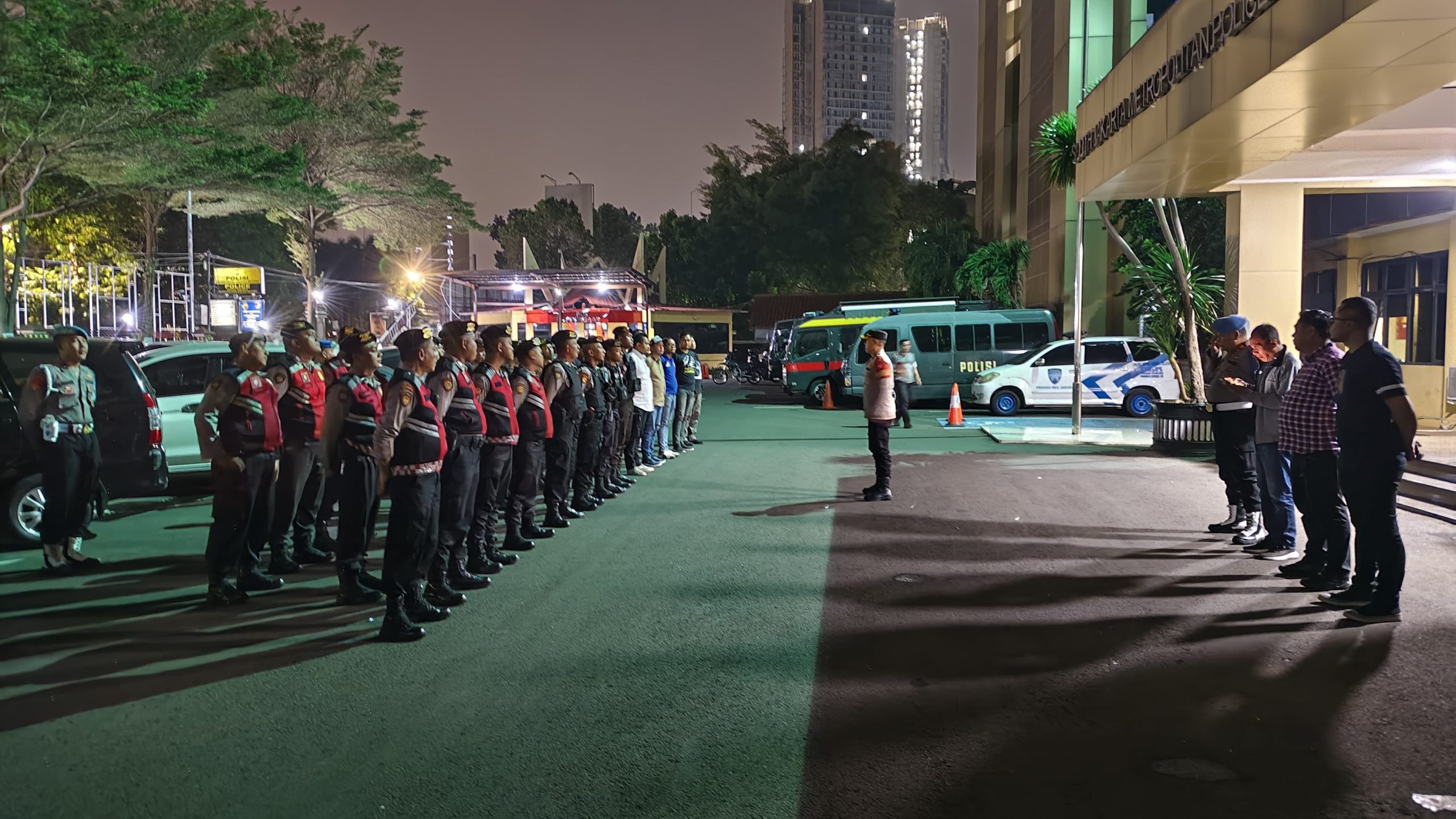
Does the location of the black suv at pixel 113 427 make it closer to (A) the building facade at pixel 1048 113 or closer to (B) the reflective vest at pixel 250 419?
(B) the reflective vest at pixel 250 419

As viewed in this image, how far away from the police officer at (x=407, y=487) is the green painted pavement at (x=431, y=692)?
0.28 metres

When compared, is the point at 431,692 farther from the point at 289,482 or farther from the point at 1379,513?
the point at 1379,513

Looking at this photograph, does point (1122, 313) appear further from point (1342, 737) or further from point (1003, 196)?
point (1342, 737)

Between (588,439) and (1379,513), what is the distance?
6.56 metres

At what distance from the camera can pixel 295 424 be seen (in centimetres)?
691

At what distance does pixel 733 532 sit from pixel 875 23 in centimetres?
19895

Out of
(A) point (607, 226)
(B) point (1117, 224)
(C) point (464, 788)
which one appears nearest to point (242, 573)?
(C) point (464, 788)

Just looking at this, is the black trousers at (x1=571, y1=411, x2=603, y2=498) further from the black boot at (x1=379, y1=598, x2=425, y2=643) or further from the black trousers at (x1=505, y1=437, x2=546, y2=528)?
the black boot at (x1=379, y1=598, x2=425, y2=643)

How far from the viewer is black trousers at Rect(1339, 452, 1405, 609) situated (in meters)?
5.59

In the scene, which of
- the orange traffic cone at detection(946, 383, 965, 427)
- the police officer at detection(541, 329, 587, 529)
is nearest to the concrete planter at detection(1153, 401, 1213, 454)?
the orange traffic cone at detection(946, 383, 965, 427)

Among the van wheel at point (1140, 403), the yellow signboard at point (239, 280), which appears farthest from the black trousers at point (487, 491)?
the yellow signboard at point (239, 280)

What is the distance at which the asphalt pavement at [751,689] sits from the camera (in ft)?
11.8

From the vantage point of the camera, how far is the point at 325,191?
2812 centimetres

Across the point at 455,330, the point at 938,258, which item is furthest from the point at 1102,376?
the point at 938,258
